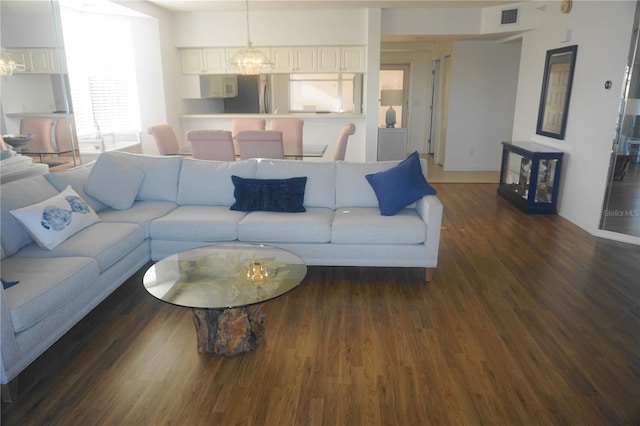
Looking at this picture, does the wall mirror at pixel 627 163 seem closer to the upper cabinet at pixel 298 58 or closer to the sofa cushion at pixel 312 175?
the sofa cushion at pixel 312 175

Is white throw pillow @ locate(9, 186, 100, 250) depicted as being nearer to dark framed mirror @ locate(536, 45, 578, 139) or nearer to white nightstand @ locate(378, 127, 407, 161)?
dark framed mirror @ locate(536, 45, 578, 139)

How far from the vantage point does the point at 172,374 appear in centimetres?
233

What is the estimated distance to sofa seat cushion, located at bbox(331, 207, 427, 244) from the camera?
331 centimetres

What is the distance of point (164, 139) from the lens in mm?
5445

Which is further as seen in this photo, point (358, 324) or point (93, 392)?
point (358, 324)

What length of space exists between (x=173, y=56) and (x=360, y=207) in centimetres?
480

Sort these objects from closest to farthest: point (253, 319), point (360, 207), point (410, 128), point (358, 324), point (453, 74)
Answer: point (253, 319)
point (358, 324)
point (360, 207)
point (453, 74)
point (410, 128)

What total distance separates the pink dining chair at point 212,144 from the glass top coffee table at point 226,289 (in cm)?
224

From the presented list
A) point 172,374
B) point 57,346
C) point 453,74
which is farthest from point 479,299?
point 453,74

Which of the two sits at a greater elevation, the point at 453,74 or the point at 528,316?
the point at 453,74

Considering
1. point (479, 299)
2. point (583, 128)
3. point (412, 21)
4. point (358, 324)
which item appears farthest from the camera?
point (412, 21)

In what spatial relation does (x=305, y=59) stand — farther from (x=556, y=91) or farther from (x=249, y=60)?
(x=556, y=91)

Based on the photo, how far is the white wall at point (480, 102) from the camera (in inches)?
298

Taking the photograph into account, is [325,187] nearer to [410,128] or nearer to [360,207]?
[360,207]
